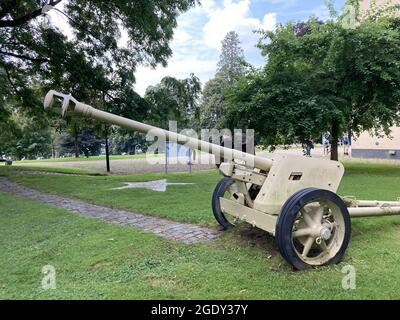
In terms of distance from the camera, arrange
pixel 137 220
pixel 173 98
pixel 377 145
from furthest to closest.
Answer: pixel 377 145, pixel 173 98, pixel 137 220

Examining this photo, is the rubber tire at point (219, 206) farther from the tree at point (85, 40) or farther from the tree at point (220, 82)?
the tree at point (220, 82)

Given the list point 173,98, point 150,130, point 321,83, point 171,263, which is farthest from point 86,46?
point 171,263

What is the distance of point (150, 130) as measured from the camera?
4.56 m

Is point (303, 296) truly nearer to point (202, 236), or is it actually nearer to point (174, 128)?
point (202, 236)

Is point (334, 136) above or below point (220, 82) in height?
below

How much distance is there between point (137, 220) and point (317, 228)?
3324mm

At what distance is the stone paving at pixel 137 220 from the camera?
5.40 meters

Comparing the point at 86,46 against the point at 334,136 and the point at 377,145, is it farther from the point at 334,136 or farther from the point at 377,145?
the point at 377,145

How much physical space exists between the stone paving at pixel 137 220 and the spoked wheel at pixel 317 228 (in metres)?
1.51

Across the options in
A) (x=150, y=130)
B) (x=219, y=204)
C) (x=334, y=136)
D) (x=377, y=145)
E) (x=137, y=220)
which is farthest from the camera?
(x=377, y=145)

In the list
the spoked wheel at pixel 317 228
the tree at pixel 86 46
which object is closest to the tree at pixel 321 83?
the tree at pixel 86 46

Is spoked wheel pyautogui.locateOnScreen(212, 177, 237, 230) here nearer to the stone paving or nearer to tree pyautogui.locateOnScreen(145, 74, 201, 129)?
the stone paving

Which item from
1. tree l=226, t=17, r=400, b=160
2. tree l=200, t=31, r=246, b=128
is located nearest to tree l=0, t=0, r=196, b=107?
tree l=226, t=17, r=400, b=160
